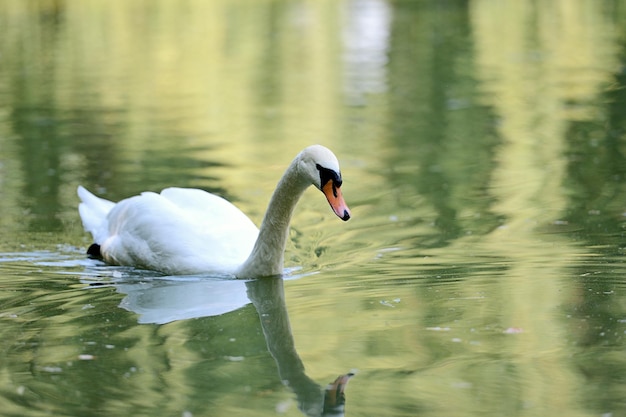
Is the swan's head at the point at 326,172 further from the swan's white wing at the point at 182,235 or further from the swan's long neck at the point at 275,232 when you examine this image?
the swan's white wing at the point at 182,235

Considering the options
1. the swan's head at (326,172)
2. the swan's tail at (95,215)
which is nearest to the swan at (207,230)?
the swan's head at (326,172)

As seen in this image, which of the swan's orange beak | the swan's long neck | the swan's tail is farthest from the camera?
the swan's tail

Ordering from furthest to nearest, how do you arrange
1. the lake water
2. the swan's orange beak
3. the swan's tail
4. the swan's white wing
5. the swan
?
the swan's tail → the swan's white wing → the swan → the swan's orange beak → the lake water

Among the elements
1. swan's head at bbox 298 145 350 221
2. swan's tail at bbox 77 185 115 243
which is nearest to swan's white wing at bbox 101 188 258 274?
swan's tail at bbox 77 185 115 243

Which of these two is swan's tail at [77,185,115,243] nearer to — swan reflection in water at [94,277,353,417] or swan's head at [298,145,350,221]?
swan reflection in water at [94,277,353,417]

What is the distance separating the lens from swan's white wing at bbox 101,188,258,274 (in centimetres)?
830

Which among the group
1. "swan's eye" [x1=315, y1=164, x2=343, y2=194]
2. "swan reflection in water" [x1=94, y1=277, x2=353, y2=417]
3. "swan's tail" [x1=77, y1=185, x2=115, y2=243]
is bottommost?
"swan reflection in water" [x1=94, y1=277, x2=353, y2=417]

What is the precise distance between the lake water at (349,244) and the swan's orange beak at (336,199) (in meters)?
0.62

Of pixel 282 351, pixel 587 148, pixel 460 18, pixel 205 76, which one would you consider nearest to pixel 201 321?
pixel 282 351

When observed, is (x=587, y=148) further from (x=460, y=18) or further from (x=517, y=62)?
(x=460, y=18)

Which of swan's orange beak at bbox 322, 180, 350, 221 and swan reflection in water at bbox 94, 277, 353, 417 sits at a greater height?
swan's orange beak at bbox 322, 180, 350, 221

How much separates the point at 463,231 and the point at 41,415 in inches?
186

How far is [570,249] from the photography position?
8523 millimetres

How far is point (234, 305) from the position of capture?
7.57 metres
